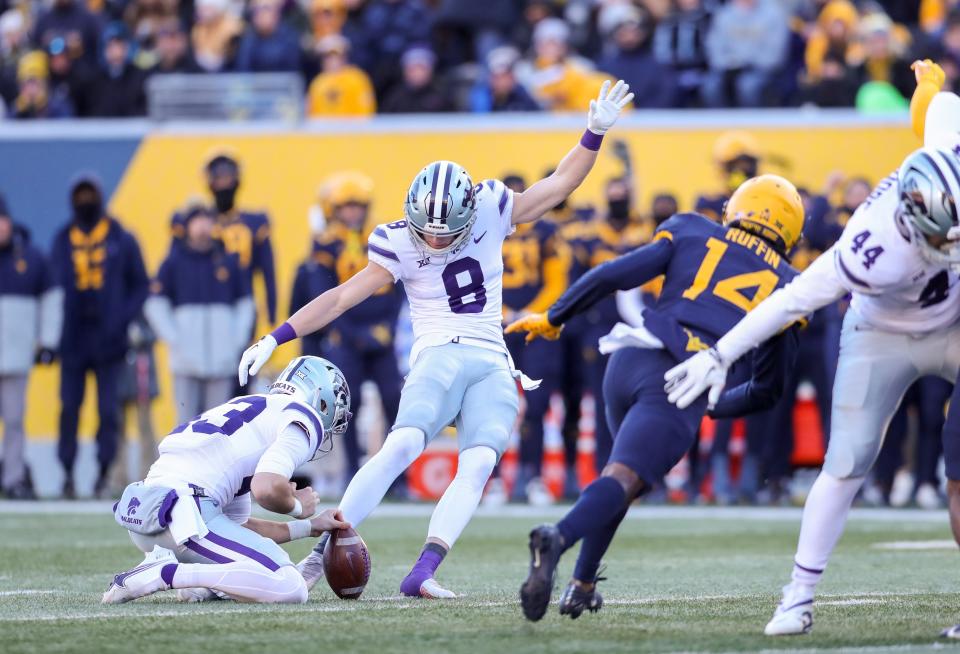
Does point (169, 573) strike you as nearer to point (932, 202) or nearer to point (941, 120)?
point (932, 202)

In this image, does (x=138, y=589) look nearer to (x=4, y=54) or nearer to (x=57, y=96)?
(x=57, y=96)

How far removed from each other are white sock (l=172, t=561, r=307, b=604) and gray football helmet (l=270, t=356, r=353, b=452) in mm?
581

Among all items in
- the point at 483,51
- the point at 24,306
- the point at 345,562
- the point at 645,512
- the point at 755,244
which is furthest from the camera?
the point at 483,51

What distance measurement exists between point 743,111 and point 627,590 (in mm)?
7183

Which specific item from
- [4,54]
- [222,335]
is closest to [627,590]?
[222,335]

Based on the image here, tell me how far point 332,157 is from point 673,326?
8379mm

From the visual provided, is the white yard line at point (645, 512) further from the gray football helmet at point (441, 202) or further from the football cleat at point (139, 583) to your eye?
the football cleat at point (139, 583)

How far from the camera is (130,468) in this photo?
13359mm

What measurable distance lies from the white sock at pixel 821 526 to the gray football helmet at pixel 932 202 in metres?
0.77

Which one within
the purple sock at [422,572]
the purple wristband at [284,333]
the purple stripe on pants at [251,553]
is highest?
the purple wristband at [284,333]

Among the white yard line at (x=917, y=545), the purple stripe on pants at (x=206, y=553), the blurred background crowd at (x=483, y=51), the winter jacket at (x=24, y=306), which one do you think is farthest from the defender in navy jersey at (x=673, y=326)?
the blurred background crowd at (x=483, y=51)

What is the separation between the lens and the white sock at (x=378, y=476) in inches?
250

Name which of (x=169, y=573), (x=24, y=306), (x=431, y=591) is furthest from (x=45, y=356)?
(x=431, y=591)

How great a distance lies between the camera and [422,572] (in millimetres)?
6281
